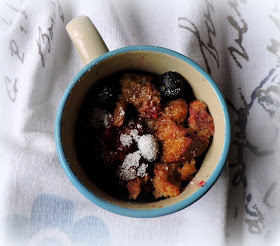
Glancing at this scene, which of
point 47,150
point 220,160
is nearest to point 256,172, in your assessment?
point 220,160

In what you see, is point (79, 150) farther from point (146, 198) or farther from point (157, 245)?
point (157, 245)

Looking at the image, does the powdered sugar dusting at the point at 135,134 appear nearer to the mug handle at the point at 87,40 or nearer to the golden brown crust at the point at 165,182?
the golden brown crust at the point at 165,182

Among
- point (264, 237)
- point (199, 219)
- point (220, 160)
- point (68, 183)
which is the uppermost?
point (220, 160)

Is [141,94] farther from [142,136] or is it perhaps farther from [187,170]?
[187,170]

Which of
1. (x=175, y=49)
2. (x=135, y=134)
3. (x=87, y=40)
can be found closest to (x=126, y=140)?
(x=135, y=134)

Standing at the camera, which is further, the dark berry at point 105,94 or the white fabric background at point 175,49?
the white fabric background at point 175,49

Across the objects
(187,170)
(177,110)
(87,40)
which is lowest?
(187,170)

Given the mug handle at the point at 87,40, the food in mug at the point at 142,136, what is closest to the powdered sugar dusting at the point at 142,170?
the food in mug at the point at 142,136
